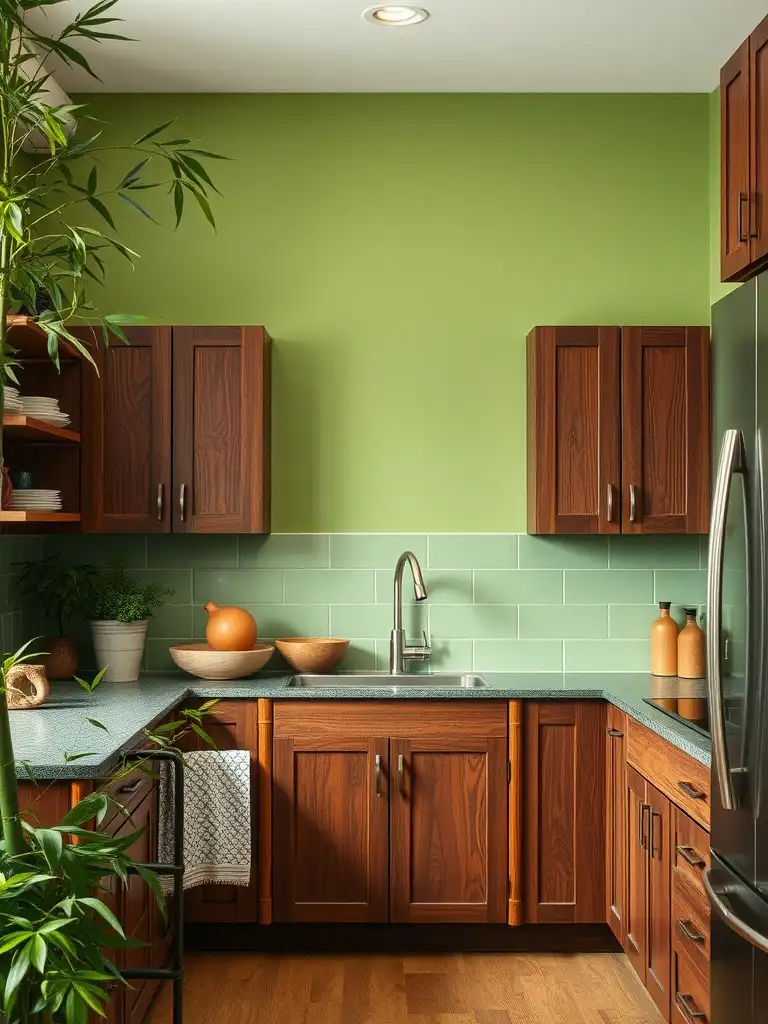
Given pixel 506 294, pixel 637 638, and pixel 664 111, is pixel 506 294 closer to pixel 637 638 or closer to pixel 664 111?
pixel 664 111

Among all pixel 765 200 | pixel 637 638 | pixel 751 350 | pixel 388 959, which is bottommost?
pixel 388 959

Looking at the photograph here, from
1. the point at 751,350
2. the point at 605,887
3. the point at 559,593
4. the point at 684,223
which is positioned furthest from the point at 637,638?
the point at 751,350

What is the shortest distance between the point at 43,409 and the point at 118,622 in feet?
2.56

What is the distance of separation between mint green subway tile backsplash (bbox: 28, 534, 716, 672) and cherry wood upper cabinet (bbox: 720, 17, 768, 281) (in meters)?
1.70

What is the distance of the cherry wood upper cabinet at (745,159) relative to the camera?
217 cm

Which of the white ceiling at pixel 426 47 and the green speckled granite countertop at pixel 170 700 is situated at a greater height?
the white ceiling at pixel 426 47

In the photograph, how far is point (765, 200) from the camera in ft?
7.08

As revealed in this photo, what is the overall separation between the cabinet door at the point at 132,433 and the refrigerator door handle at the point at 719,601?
2.09 meters

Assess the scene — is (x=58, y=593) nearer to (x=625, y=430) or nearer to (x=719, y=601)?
(x=625, y=430)

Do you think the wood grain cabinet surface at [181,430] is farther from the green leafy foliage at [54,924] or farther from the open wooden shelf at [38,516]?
the green leafy foliage at [54,924]

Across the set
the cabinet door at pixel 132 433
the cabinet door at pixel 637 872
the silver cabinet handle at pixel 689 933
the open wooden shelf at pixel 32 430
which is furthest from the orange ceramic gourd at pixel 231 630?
the silver cabinet handle at pixel 689 933

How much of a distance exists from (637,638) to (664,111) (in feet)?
6.46

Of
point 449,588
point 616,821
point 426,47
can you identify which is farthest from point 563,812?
point 426,47

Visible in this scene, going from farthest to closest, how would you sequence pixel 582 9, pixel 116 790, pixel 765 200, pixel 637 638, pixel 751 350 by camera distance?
1. pixel 637 638
2. pixel 582 9
3. pixel 116 790
4. pixel 765 200
5. pixel 751 350
